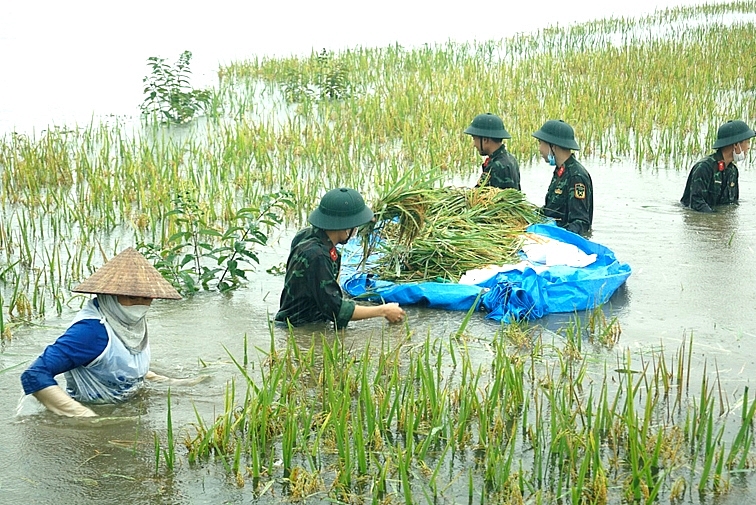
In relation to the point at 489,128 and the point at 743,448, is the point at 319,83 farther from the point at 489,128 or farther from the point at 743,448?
the point at 743,448

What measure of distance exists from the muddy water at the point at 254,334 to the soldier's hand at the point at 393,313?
0.27ft

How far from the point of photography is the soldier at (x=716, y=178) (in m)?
8.12

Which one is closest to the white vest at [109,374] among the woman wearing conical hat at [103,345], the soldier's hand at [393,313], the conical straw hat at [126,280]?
the woman wearing conical hat at [103,345]

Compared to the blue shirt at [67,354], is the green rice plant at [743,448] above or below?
below

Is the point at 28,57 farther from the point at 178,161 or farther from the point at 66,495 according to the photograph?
the point at 66,495

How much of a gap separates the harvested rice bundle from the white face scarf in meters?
2.24

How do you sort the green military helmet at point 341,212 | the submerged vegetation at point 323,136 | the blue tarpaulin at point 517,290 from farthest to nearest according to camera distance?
the submerged vegetation at point 323,136, the blue tarpaulin at point 517,290, the green military helmet at point 341,212

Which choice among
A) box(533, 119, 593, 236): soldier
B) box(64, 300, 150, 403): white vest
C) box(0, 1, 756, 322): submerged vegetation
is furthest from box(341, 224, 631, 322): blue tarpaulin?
box(64, 300, 150, 403): white vest

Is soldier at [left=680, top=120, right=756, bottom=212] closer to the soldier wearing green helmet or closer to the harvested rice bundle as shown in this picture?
the harvested rice bundle

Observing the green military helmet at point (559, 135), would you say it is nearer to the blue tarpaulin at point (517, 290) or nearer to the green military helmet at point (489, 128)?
the green military helmet at point (489, 128)

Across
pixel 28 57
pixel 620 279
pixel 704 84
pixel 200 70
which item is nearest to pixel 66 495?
pixel 620 279

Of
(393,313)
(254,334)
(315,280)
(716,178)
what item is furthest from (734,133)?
(254,334)

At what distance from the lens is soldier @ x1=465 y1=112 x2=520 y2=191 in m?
7.50

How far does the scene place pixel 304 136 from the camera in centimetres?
1077
